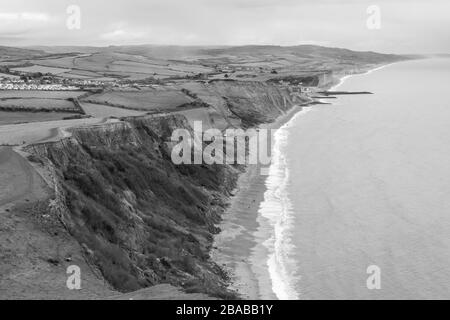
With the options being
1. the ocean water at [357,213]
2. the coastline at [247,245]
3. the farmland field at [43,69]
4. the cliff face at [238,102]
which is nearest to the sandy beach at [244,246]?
the coastline at [247,245]

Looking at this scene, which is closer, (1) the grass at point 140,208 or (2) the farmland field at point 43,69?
(1) the grass at point 140,208

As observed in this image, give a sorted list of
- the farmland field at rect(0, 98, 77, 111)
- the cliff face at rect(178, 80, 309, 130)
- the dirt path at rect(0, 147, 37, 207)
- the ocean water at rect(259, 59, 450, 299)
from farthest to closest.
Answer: the cliff face at rect(178, 80, 309, 130), the farmland field at rect(0, 98, 77, 111), the ocean water at rect(259, 59, 450, 299), the dirt path at rect(0, 147, 37, 207)

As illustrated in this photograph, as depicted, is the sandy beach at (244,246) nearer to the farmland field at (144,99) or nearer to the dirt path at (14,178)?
the dirt path at (14,178)

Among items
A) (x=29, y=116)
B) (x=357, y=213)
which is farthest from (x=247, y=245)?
(x=29, y=116)

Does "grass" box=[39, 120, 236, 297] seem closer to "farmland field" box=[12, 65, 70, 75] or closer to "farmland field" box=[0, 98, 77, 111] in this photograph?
"farmland field" box=[0, 98, 77, 111]

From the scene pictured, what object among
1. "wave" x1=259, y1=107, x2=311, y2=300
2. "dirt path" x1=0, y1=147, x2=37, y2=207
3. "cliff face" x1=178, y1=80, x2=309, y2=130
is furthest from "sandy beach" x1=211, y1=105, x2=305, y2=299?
"cliff face" x1=178, y1=80, x2=309, y2=130
